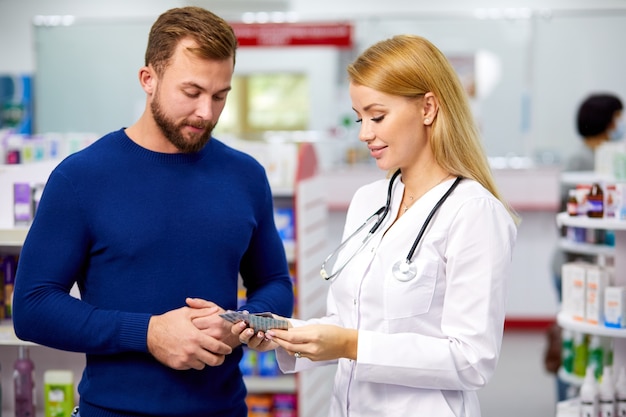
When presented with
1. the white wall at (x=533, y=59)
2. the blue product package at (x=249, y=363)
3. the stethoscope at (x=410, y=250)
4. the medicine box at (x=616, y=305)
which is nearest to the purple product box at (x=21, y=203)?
the stethoscope at (x=410, y=250)

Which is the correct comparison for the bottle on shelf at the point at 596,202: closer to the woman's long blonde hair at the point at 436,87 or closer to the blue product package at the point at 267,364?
the blue product package at the point at 267,364

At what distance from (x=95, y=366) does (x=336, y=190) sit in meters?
6.58

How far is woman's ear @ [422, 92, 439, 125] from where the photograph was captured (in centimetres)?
224

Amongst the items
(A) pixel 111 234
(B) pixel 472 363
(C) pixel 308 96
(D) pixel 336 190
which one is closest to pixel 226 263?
(A) pixel 111 234

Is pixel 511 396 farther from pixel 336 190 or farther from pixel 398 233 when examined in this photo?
pixel 398 233

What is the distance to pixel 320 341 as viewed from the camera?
2.10 m

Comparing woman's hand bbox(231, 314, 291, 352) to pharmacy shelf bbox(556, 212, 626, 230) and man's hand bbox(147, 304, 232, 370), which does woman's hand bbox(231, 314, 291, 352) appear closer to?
man's hand bbox(147, 304, 232, 370)

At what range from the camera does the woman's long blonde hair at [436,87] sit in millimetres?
2213

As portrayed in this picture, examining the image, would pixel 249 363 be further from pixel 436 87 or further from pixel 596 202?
pixel 436 87

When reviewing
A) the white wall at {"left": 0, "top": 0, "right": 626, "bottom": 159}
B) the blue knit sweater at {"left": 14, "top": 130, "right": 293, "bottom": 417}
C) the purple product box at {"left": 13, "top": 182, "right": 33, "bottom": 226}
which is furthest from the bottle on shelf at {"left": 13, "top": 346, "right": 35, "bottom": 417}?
the white wall at {"left": 0, "top": 0, "right": 626, "bottom": 159}

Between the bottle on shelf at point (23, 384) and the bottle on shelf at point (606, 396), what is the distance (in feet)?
7.51

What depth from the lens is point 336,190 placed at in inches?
348

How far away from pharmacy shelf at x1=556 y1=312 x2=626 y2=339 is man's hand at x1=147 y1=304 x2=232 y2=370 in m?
2.42

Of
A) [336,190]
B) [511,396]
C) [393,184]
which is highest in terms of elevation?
[393,184]
